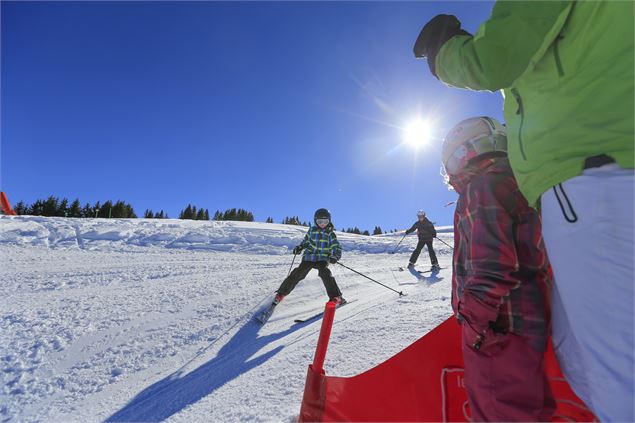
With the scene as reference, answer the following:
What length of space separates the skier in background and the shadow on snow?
4.78 ft

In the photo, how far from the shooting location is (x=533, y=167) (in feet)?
3.51

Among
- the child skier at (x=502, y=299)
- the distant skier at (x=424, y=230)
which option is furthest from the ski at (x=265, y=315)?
the distant skier at (x=424, y=230)

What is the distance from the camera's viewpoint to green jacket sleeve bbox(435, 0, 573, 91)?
38.6 inches

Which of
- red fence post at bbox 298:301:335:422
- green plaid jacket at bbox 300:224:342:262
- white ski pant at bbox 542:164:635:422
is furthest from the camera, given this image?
green plaid jacket at bbox 300:224:342:262

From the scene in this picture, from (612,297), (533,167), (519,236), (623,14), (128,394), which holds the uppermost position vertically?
(623,14)

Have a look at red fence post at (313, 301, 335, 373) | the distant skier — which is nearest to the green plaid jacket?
red fence post at (313, 301, 335, 373)

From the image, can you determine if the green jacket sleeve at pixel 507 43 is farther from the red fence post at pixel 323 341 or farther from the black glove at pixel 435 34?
the red fence post at pixel 323 341

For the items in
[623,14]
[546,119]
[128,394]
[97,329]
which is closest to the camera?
[623,14]

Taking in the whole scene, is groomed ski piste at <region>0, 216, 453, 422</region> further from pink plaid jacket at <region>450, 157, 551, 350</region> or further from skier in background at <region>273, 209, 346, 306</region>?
pink plaid jacket at <region>450, 157, 551, 350</region>

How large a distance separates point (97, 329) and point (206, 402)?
6.97ft

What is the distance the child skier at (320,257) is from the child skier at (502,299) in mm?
3439

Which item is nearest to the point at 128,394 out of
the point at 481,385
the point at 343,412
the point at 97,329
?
the point at 97,329

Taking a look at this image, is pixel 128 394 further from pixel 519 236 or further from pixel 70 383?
pixel 519 236

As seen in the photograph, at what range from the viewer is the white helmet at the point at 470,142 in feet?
5.44
